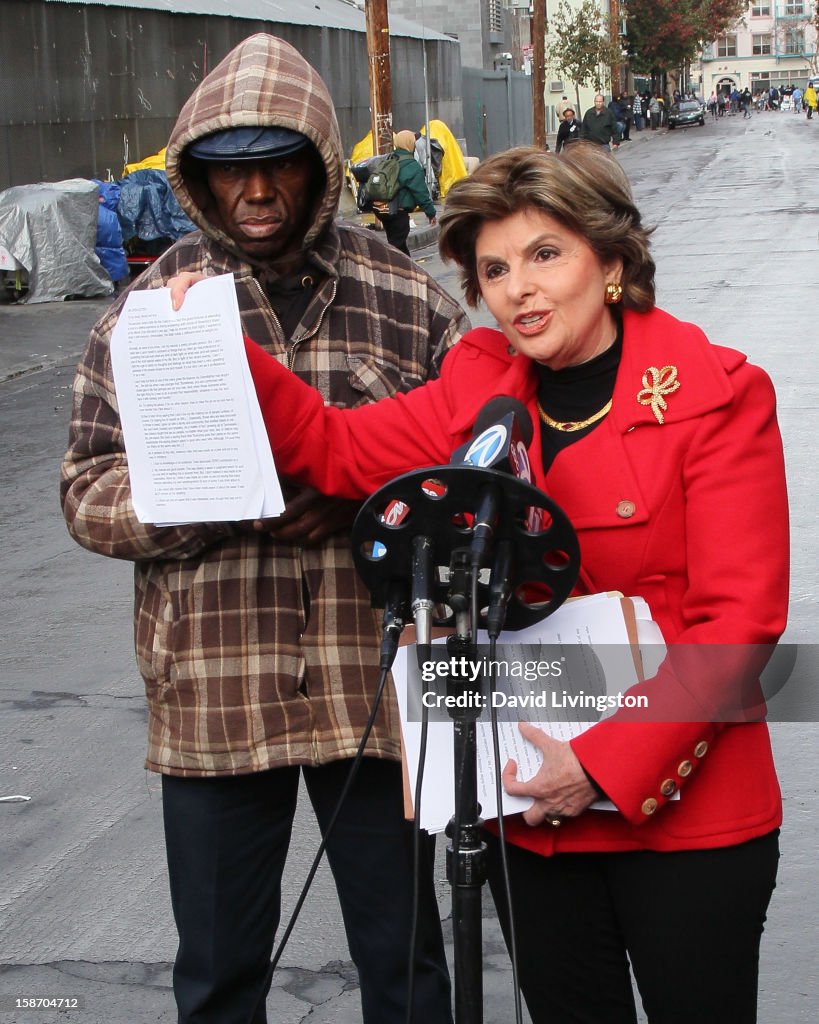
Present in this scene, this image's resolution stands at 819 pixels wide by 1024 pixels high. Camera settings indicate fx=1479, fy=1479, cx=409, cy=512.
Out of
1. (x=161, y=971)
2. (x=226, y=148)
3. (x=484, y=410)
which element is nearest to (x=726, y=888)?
(x=484, y=410)

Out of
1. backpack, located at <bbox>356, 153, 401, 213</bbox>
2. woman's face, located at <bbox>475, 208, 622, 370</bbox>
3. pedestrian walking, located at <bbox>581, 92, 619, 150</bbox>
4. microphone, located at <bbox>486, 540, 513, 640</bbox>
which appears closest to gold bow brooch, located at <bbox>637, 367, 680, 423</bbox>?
woman's face, located at <bbox>475, 208, 622, 370</bbox>

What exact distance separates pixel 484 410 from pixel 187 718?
3.03 ft

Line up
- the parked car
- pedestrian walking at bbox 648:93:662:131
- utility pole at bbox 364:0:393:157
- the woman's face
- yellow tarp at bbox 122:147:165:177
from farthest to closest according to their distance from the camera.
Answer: pedestrian walking at bbox 648:93:662:131
the parked car
utility pole at bbox 364:0:393:157
yellow tarp at bbox 122:147:165:177
the woman's face

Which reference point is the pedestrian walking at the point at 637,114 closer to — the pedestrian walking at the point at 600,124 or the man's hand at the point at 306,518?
the pedestrian walking at the point at 600,124

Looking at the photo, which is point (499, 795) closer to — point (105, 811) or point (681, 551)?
point (681, 551)

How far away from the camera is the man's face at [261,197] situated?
2529mm

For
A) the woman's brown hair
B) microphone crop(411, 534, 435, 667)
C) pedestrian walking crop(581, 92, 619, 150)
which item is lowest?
microphone crop(411, 534, 435, 667)

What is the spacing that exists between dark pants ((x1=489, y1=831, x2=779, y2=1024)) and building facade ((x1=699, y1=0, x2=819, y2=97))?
153 meters

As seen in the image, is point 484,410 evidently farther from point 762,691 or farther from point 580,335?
point 762,691

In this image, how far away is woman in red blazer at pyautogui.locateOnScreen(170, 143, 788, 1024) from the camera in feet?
6.61

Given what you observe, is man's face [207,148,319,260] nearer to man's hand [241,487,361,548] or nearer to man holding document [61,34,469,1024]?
man holding document [61,34,469,1024]

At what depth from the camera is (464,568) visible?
70.6 inches

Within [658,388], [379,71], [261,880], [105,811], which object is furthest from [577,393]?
[379,71]

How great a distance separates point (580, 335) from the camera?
2184 mm
